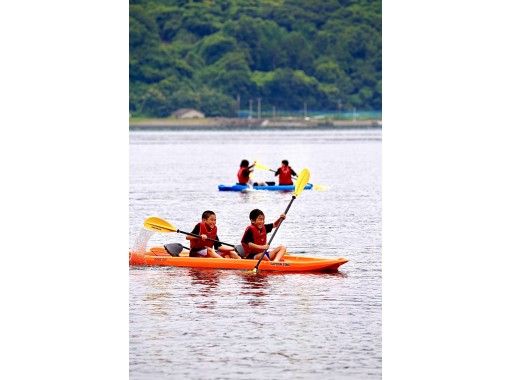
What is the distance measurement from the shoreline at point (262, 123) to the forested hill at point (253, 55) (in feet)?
2.73

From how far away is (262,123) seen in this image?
109 metres

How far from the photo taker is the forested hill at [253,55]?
109688 millimetres

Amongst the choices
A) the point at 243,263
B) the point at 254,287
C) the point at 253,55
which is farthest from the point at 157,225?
the point at 253,55

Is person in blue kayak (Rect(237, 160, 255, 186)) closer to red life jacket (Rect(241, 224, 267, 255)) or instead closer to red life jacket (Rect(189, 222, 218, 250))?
red life jacket (Rect(189, 222, 218, 250))

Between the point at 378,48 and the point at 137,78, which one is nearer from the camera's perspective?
the point at 137,78

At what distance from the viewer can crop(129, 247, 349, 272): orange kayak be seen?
55.3 ft

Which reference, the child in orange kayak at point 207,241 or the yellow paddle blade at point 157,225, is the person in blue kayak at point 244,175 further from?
the child in orange kayak at point 207,241

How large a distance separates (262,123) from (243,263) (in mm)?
92679

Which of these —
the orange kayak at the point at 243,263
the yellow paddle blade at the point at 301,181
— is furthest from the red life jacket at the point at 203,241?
the yellow paddle blade at the point at 301,181

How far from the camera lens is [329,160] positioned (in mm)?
50656

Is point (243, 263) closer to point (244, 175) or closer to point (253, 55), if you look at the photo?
point (244, 175)
